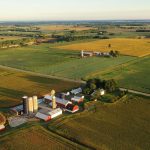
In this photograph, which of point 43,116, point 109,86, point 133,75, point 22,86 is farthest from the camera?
point 133,75

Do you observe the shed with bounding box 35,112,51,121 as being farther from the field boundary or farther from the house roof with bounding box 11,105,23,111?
the house roof with bounding box 11,105,23,111

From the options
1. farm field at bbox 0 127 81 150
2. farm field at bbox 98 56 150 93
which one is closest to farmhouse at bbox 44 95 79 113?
farm field at bbox 0 127 81 150

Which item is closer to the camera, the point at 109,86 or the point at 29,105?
the point at 29,105

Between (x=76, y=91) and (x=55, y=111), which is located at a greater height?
(x=76, y=91)

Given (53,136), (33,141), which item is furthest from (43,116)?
(33,141)

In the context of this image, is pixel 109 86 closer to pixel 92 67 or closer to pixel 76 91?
pixel 76 91

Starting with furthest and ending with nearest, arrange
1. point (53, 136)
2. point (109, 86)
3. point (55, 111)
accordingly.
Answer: point (109, 86)
point (55, 111)
point (53, 136)

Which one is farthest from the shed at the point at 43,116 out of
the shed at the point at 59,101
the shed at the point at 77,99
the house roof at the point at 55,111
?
the shed at the point at 77,99
